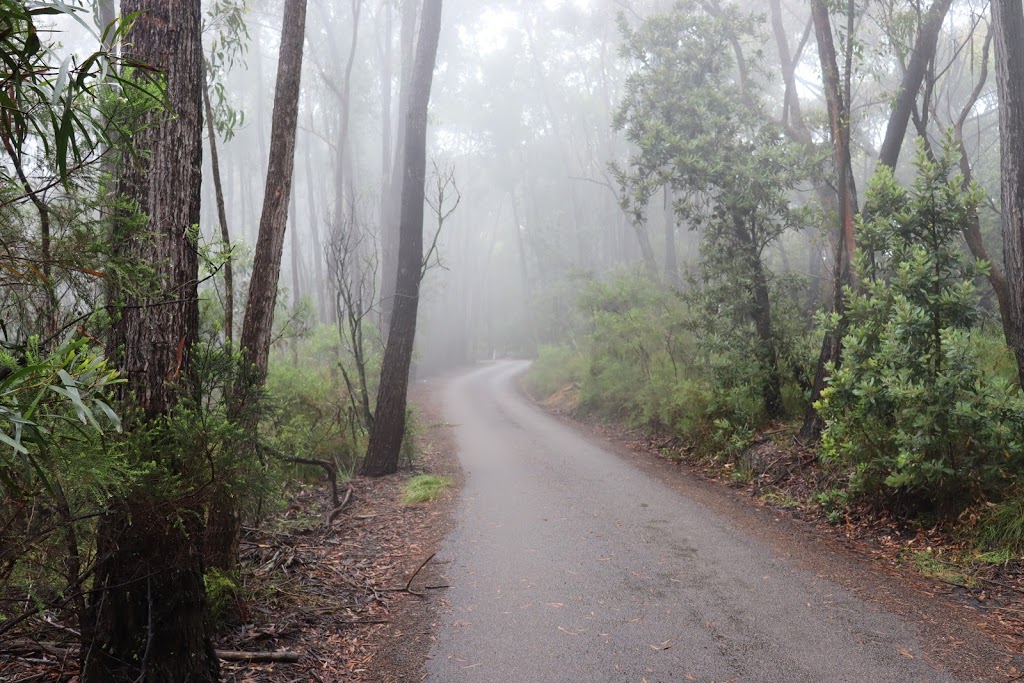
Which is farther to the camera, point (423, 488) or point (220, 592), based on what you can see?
point (423, 488)

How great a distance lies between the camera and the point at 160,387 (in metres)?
3.65

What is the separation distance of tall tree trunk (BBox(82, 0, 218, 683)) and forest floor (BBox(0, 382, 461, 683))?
411 mm

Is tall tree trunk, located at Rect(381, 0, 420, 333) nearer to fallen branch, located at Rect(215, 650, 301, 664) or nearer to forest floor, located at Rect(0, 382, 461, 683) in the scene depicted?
forest floor, located at Rect(0, 382, 461, 683)

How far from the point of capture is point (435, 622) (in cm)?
512

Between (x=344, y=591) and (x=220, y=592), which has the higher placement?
(x=220, y=592)

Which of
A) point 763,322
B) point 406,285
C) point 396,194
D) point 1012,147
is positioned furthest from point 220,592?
point 396,194

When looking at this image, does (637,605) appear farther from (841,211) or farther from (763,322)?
(763,322)

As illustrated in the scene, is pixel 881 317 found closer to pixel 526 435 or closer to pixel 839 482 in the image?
pixel 839 482

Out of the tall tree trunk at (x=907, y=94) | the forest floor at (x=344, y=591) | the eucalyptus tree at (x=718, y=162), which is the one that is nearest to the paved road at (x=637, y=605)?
the forest floor at (x=344, y=591)

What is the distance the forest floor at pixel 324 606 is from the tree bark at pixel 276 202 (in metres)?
1.72

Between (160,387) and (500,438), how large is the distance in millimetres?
11029

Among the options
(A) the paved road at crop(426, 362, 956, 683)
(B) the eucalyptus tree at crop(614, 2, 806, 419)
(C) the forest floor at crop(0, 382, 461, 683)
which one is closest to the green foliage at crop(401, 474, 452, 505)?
(C) the forest floor at crop(0, 382, 461, 683)

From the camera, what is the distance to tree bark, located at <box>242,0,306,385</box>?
6.07 m

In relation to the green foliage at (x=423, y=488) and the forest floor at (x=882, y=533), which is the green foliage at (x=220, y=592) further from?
the forest floor at (x=882, y=533)
